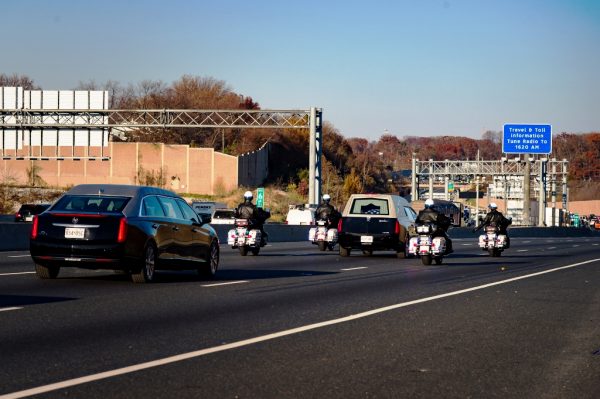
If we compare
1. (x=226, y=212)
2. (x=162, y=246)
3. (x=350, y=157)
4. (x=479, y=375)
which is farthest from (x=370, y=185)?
(x=479, y=375)

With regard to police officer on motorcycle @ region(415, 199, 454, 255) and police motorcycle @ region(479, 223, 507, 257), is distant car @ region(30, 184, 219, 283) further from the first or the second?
police motorcycle @ region(479, 223, 507, 257)

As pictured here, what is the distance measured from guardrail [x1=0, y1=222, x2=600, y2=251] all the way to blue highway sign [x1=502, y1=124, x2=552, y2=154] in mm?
6150

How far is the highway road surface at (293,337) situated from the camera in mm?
8016

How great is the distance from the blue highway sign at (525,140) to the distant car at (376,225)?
53.0 metres

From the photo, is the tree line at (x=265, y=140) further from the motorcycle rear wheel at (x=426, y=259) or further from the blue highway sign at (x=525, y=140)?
the motorcycle rear wheel at (x=426, y=259)

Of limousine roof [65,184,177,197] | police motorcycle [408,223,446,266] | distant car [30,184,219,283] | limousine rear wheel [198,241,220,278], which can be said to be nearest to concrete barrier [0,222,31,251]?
police motorcycle [408,223,446,266]

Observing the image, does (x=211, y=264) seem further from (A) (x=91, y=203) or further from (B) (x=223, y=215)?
(B) (x=223, y=215)

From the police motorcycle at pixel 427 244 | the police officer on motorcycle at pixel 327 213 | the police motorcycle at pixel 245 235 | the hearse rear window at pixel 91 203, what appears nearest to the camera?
the hearse rear window at pixel 91 203

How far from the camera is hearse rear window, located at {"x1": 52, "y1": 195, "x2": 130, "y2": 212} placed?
17.0 m

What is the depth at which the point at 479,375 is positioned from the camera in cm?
870

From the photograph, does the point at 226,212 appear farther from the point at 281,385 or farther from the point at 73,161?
the point at 281,385

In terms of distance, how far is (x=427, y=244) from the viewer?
2597cm

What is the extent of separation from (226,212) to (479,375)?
45.6 meters

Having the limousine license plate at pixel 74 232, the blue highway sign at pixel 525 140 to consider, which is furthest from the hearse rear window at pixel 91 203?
the blue highway sign at pixel 525 140
